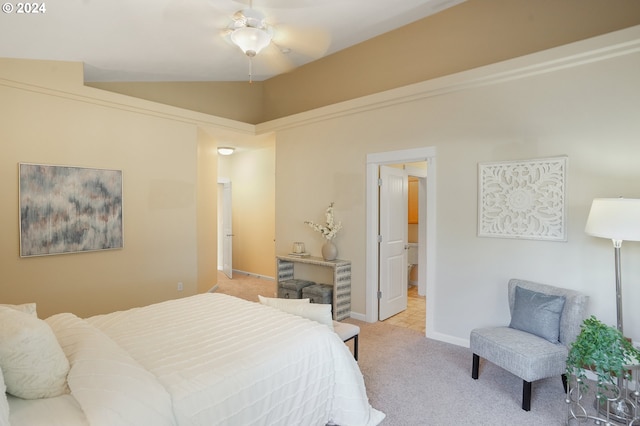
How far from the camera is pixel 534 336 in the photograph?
264cm

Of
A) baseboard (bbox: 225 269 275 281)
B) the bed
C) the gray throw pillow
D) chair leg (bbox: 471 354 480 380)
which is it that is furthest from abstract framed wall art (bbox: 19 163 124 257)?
the gray throw pillow

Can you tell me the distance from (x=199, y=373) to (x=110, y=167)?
3441 mm

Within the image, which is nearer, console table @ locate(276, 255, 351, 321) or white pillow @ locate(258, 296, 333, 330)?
white pillow @ locate(258, 296, 333, 330)

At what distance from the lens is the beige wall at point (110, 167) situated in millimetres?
3379

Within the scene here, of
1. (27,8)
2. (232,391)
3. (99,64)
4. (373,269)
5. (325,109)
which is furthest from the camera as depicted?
(325,109)

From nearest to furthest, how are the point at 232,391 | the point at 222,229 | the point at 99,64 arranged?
the point at 232,391
the point at 99,64
the point at 222,229

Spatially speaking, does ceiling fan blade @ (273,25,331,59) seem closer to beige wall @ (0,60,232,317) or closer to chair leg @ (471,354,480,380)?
beige wall @ (0,60,232,317)

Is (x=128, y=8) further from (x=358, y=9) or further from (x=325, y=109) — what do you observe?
(x=325, y=109)

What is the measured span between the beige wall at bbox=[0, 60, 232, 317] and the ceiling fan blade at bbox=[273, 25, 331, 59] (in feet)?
5.54

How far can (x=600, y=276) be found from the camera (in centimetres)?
278

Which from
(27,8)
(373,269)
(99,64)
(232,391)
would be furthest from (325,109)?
(232,391)

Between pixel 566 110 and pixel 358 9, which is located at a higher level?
pixel 358 9

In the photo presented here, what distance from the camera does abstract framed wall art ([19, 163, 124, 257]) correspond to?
3441mm

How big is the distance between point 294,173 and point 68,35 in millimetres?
3029
